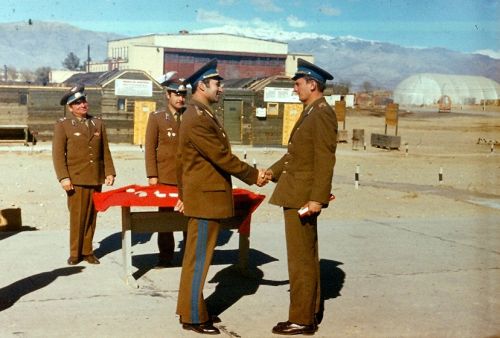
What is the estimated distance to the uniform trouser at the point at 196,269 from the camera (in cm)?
598

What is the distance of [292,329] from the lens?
589cm

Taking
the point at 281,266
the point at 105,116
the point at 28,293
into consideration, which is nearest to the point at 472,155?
the point at 105,116

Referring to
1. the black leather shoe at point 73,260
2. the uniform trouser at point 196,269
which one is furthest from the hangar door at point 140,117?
the uniform trouser at point 196,269

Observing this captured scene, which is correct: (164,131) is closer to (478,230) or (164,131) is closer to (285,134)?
(478,230)

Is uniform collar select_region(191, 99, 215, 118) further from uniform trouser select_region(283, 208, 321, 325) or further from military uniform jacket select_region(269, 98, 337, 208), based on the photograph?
uniform trouser select_region(283, 208, 321, 325)

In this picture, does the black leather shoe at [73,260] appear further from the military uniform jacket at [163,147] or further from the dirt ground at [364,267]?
the military uniform jacket at [163,147]

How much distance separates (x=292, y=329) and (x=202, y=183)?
1321mm

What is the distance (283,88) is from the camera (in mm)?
34562

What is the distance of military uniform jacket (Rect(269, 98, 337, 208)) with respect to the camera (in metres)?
5.87

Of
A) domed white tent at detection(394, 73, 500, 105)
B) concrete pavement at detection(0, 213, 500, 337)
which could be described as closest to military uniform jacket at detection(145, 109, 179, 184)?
concrete pavement at detection(0, 213, 500, 337)

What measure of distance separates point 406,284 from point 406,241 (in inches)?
98.8

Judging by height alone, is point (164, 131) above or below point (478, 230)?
above

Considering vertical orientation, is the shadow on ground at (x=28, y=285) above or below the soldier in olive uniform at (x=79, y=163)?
below

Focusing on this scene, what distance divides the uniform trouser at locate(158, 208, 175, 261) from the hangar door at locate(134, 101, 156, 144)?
24999 mm
